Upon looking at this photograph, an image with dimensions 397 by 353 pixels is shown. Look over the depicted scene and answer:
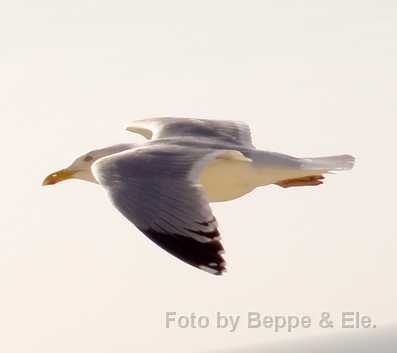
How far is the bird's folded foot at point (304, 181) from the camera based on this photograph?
38.0 ft

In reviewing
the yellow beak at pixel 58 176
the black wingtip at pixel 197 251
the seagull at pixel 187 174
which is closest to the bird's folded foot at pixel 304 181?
the seagull at pixel 187 174

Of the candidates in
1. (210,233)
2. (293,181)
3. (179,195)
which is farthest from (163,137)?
(210,233)

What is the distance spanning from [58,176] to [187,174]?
10.1 feet

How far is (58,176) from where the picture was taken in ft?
37.1

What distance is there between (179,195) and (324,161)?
3352 millimetres

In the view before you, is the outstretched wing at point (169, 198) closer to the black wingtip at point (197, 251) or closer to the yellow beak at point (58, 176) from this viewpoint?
the black wingtip at point (197, 251)

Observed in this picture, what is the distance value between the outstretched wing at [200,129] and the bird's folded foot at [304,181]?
1.73 feet

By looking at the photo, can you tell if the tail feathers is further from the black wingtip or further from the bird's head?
the black wingtip

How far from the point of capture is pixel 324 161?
36.3 feet

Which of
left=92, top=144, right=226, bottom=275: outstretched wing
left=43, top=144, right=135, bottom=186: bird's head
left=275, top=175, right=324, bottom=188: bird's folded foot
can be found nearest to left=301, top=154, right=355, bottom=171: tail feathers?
left=275, top=175, right=324, bottom=188: bird's folded foot

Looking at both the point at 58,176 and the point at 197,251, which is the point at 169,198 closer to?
the point at 197,251

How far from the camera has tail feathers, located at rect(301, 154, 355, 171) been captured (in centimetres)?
1073

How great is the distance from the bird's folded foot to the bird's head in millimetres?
1899

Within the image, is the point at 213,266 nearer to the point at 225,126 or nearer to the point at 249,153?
the point at 249,153
